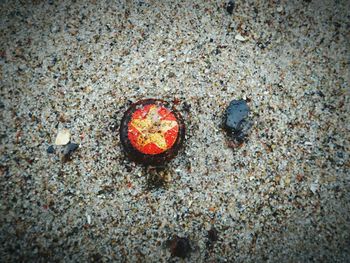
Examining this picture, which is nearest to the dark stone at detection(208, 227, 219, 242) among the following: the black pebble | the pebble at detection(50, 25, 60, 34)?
the black pebble

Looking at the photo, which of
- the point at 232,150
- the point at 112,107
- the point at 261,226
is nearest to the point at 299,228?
the point at 261,226

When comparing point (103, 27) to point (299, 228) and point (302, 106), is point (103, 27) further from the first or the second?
point (299, 228)

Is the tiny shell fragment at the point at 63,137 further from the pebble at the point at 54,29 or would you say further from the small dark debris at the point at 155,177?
the pebble at the point at 54,29

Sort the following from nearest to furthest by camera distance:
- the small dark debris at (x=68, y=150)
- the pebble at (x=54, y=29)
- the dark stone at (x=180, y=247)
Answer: the dark stone at (x=180, y=247) → the small dark debris at (x=68, y=150) → the pebble at (x=54, y=29)

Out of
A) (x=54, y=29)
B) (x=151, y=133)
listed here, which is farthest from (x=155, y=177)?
(x=54, y=29)

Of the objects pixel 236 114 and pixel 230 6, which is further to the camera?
pixel 230 6

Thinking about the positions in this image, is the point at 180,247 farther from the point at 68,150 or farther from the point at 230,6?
the point at 230,6

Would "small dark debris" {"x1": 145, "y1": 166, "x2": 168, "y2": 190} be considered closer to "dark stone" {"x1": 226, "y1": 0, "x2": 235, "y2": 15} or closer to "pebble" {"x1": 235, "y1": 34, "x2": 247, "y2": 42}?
"pebble" {"x1": 235, "y1": 34, "x2": 247, "y2": 42}

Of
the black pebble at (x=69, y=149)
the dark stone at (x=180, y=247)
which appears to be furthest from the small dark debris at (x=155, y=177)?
the black pebble at (x=69, y=149)
